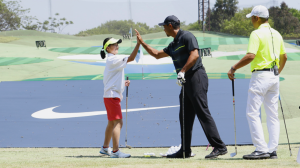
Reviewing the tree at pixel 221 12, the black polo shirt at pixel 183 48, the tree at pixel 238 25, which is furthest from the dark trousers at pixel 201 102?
Result: the tree at pixel 221 12

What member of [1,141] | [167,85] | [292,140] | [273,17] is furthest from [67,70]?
[273,17]

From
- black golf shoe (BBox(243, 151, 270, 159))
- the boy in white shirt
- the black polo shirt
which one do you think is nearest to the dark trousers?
the black polo shirt

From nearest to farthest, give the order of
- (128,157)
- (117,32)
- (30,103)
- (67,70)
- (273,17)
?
(128,157) → (30,103) → (67,70) → (117,32) → (273,17)

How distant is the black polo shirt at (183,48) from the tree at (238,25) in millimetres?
65048

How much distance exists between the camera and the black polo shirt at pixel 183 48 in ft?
16.9

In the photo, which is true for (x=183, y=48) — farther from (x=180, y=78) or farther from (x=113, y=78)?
(x=113, y=78)

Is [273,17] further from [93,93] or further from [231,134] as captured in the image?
[231,134]

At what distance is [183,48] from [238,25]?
68.2 metres

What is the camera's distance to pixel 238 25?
70.6 m

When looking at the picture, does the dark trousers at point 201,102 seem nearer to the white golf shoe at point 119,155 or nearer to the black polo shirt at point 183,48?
the black polo shirt at point 183,48

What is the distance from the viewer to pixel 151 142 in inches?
283

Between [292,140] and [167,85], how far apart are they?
8484 mm

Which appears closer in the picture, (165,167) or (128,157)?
(165,167)

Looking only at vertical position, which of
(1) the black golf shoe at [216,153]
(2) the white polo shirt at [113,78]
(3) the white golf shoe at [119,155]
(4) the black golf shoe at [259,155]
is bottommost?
(3) the white golf shoe at [119,155]
